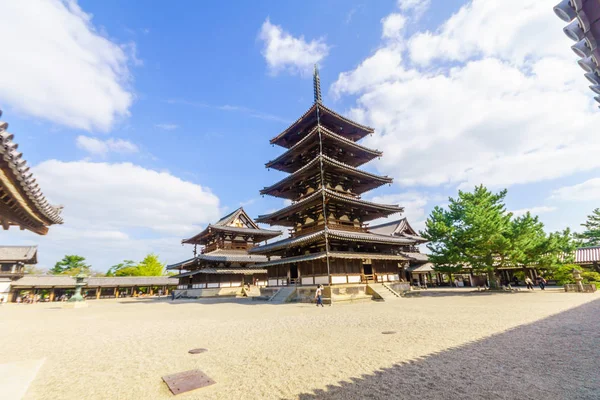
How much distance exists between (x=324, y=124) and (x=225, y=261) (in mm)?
19561

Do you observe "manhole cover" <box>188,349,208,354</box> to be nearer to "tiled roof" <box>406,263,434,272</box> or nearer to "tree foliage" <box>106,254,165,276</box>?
"tiled roof" <box>406,263,434,272</box>

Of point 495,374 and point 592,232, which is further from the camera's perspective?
point 592,232

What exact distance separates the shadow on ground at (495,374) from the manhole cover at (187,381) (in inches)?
81.2

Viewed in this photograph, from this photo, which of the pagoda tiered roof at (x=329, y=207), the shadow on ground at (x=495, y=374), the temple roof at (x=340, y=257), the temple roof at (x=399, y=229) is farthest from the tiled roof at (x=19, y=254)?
the shadow on ground at (x=495, y=374)

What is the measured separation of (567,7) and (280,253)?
24449 millimetres

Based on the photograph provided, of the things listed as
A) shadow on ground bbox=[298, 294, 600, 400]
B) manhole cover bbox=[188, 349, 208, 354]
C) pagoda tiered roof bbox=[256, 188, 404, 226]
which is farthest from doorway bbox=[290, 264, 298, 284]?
shadow on ground bbox=[298, 294, 600, 400]

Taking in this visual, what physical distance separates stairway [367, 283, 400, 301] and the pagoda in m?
0.63

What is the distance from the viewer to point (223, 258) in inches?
1248

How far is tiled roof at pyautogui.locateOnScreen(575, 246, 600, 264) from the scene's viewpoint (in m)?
30.2

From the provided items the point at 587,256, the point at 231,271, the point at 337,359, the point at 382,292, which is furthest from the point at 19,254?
the point at 587,256

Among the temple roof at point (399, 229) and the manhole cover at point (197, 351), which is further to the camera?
the temple roof at point (399, 229)

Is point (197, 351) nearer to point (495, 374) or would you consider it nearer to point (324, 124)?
point (495, 374)

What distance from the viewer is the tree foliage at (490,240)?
22016 mm

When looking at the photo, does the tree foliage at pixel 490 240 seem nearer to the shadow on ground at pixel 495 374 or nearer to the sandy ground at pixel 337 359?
the sandy ground at pixel 337 359
